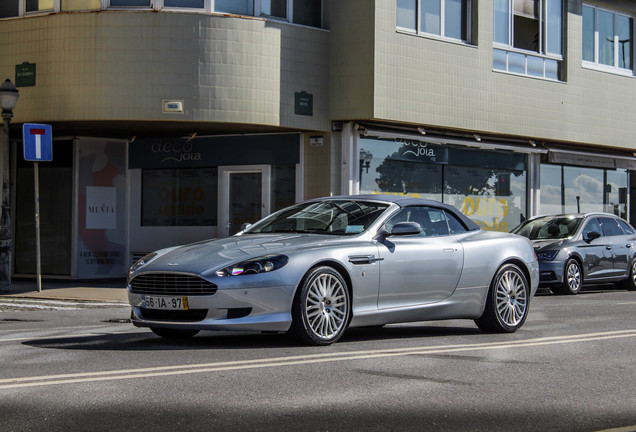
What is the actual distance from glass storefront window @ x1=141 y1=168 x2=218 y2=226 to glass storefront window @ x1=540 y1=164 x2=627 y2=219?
30.5 feet

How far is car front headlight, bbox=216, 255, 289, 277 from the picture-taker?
802 cm

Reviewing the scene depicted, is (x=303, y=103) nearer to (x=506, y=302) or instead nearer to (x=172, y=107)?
(x=172, y=107)

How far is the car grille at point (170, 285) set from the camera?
8.00m

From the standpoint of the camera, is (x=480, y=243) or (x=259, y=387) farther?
(x=480, y=243)

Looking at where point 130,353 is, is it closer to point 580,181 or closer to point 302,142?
point 302,142

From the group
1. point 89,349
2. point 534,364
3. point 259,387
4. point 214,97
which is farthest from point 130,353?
point 214,97

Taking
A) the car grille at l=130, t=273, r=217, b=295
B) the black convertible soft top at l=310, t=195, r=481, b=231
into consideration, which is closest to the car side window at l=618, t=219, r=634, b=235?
the black convertible soft top at l=310, t=195, r=481, b=231

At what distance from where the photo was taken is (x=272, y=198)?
20.2 metres

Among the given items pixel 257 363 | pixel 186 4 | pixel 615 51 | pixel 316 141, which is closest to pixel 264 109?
pixel 316 141

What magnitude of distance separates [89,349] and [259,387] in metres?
2.40

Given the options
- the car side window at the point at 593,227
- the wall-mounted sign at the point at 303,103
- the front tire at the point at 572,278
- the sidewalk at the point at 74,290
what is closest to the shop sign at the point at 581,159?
the car side window at the point at 593,227

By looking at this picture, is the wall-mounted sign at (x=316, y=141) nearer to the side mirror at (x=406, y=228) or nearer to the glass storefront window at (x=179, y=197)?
the glass storefront window at (x=179, y=197)

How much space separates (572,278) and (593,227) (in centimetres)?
147

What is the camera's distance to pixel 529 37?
78.7ft
